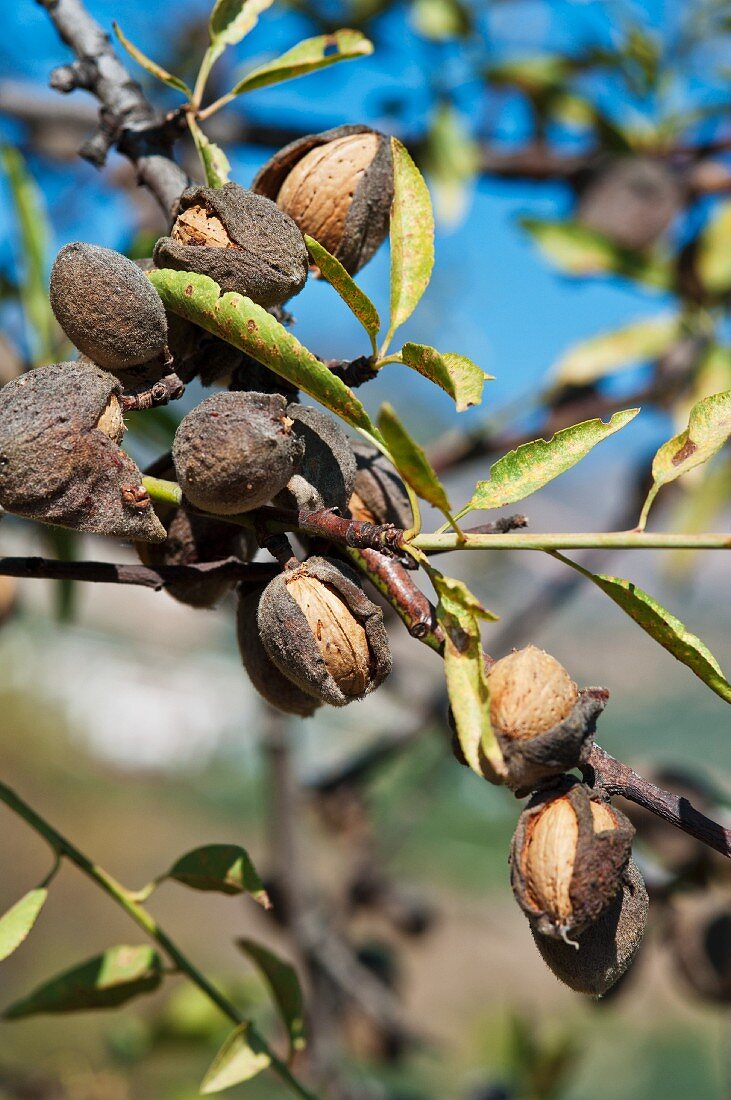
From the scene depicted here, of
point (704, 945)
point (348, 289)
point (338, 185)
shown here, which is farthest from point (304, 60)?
point (704, 945)

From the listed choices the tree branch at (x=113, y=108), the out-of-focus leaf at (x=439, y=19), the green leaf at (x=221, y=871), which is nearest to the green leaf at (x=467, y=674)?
the green leaf at (x=221, y=871)

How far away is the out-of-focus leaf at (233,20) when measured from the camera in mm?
708

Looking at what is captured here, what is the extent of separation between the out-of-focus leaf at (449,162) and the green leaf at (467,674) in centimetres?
111

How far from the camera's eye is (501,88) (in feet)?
5.64

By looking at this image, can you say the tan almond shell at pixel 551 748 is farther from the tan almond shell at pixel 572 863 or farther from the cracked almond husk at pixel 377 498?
the cracked almond husk at pixel 377 498

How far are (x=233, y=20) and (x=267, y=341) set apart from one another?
37 centimetres

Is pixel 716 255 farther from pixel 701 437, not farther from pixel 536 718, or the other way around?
pixel 536 718

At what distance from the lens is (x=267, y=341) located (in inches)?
18.9

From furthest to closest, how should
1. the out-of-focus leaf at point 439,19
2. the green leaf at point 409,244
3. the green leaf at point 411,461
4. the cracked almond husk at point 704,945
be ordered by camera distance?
the out-of-focus leaf at point 439,19 → the cracked almond husk at point 704,945 → the green leaf at point 409,244 → the green leaf at point 411,461

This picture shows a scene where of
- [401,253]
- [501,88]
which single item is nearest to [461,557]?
[501,88]

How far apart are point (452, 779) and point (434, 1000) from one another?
2721mm

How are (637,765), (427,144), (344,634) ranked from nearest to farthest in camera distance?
(344,634) → (637,765) → (427,144)

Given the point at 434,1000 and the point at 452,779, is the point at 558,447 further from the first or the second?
the point at 434,1000

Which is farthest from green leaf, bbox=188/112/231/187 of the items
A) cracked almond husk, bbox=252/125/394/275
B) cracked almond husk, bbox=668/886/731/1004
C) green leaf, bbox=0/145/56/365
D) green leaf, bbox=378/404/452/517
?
cracked almond husk, bbox=668/886/731/1004
